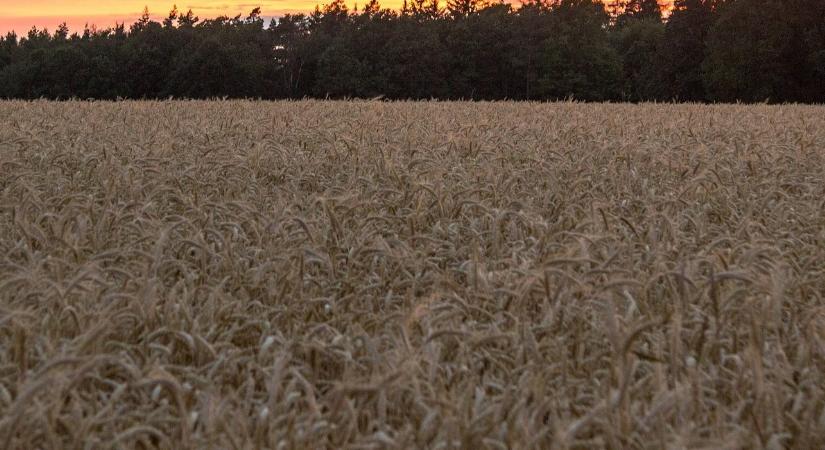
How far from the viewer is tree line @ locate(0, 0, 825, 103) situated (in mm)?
55656

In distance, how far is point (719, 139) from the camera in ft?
38.3

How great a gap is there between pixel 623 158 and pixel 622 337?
20.2 ft

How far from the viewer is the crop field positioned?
244 cm

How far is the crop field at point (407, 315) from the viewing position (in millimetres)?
2439

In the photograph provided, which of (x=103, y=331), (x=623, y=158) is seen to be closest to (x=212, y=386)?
(x=103, y=331)

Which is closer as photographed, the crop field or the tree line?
the crop field

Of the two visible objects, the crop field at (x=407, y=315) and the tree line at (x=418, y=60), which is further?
the tree line at (x=418, y=60)

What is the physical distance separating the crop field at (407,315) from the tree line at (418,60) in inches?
1885

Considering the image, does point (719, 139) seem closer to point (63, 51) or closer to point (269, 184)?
point (269, 184)

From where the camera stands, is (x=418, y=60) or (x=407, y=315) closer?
(x=407, y=315)

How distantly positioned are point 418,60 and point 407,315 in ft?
194

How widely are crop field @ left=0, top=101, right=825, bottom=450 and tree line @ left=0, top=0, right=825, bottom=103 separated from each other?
157ft

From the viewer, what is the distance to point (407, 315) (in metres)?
3.00

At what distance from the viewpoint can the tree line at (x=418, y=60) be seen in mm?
55656
